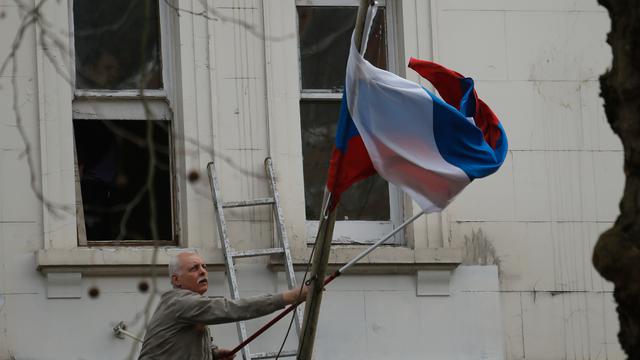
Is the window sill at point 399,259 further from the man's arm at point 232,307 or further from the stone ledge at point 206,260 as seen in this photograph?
the man's arm at point 232,307

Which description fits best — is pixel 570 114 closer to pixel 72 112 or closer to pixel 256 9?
pixel 256 9

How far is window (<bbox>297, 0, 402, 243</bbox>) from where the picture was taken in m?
15.1

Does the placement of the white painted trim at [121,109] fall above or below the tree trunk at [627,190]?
above

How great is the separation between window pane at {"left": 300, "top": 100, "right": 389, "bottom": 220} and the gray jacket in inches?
119

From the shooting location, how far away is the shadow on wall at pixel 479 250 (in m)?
14.9

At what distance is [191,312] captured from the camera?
11938 millimetres

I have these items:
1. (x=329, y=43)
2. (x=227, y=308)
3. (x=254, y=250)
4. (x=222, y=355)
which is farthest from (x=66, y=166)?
(x=227, y=308)

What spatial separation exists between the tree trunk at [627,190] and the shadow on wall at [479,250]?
542 cm

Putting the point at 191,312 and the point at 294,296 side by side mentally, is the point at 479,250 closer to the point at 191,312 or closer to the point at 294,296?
the point at 294,296

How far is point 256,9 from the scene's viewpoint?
14945mm

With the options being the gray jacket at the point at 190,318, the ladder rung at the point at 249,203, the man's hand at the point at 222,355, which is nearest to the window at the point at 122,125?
the ladder rung at the point at 249,203

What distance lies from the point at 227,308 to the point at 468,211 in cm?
347

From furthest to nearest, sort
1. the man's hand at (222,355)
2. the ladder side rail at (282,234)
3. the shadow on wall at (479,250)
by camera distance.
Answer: the shadow on wall at (479,250), the ladder side rail at (282,234), the man's hand at (222,355)

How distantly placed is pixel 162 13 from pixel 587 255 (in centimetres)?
340
